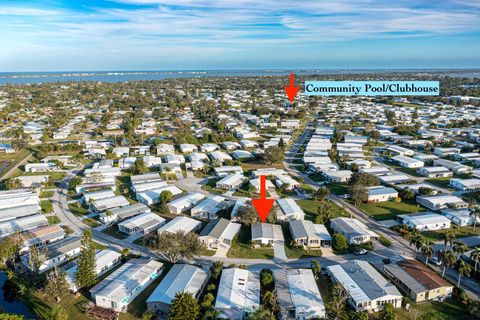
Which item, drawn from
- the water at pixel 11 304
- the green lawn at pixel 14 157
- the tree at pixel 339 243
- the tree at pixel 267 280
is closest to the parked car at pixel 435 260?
the tree at pixel 339 243

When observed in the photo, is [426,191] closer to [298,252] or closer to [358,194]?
[358,194]

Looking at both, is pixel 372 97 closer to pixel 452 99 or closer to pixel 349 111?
pixel 452 99

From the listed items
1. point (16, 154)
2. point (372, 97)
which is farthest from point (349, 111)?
point (16, 154)

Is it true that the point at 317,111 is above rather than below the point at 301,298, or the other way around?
above

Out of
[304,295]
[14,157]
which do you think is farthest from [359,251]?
[14,157]

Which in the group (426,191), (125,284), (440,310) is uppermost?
(426,191)
